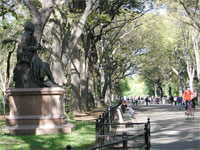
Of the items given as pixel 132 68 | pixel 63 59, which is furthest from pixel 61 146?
pixel 132 68

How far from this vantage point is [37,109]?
498 inches

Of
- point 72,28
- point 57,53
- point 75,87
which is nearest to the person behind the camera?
point 57,53

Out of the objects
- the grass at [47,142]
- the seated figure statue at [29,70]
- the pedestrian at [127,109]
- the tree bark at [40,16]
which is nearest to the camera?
the grass at [47,142]

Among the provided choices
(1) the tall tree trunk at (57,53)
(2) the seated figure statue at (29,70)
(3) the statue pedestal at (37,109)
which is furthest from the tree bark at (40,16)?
(1) the tall tree trunk at (57,53)

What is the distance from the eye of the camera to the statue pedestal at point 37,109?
492 inches

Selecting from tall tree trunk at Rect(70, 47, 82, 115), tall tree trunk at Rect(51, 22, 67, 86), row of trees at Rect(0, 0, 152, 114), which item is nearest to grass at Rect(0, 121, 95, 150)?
row of trees at Rect(0, 0, 152, 114)

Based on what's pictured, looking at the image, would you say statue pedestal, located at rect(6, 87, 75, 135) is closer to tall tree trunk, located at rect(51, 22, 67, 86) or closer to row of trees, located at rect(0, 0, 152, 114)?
row of trees, located at rect(0, 0, 152, 114)

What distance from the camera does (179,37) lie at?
54969mm

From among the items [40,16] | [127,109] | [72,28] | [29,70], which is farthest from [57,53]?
[127,109]

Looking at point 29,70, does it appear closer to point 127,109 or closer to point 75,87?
point 75,87

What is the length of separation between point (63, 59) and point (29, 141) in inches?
293

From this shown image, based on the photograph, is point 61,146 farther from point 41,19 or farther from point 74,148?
point 41,19

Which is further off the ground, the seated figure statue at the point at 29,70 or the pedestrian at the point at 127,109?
the seated figure statue at the point at 29,70

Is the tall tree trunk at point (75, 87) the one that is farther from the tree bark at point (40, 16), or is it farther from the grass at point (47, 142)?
the grass at point (47, 142)
